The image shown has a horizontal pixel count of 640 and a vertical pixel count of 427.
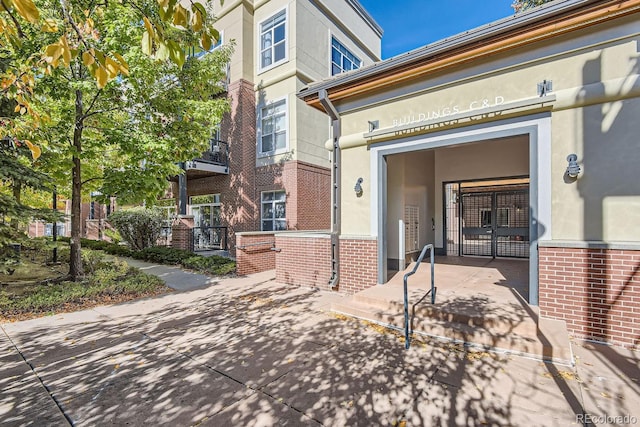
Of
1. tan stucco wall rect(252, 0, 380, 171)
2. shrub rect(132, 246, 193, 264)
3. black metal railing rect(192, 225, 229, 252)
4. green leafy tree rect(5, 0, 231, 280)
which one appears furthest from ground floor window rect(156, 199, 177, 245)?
green leafy tree rect(5, 0, 231, 280)

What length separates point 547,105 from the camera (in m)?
4.66

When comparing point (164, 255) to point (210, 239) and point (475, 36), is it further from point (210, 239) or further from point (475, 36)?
point (475, 36)

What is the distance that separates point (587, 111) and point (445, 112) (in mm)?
2030

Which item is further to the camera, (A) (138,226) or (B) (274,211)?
(A) (138,226)

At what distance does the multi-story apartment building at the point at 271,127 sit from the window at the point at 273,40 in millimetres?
39

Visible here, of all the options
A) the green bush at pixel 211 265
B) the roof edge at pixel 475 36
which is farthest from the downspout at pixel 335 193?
the green bush at pixel 211 265

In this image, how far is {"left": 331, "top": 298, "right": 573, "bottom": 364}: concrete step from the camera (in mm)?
3896

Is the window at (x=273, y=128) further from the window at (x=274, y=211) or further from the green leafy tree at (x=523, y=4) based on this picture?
the green leafy tree at (x=523, y=4)

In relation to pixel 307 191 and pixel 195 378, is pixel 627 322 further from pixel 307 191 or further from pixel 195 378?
pixel 307 191

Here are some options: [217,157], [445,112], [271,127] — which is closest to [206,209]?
[217,157]

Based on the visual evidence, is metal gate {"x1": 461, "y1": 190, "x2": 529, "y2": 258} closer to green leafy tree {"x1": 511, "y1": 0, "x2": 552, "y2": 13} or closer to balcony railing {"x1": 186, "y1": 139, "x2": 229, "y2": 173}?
balcony railing {"x1": 186, "y1": 139, "x2": 229, "y2": 173}

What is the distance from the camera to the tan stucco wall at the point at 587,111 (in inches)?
165

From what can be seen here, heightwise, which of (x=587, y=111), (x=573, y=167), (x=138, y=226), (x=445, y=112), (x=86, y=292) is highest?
(x=445, y=112)

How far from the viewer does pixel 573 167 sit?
14.4 ft
